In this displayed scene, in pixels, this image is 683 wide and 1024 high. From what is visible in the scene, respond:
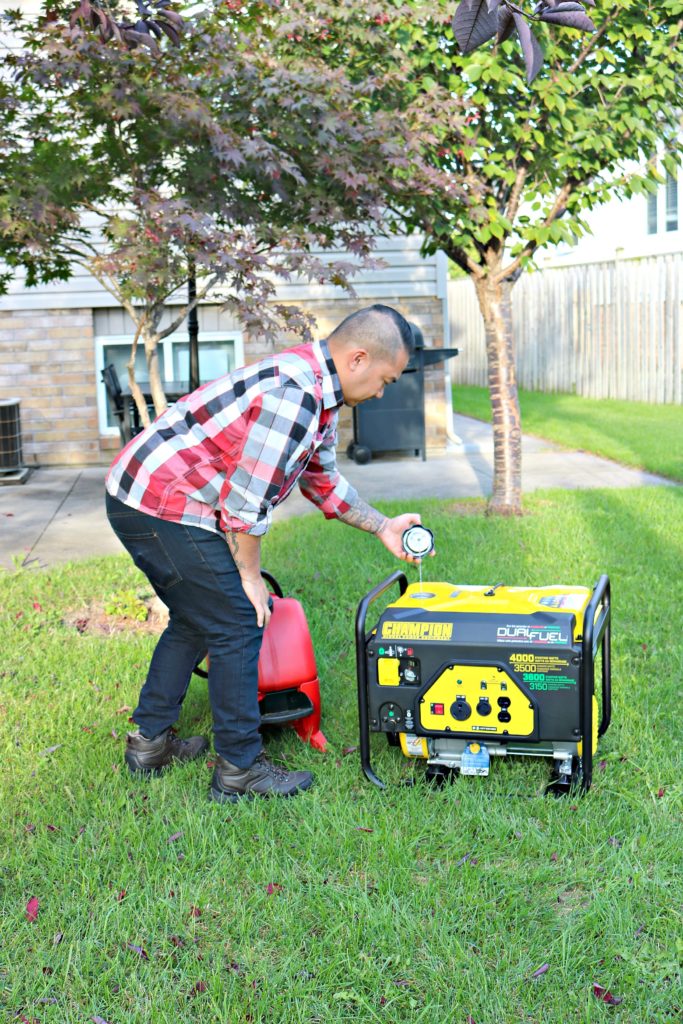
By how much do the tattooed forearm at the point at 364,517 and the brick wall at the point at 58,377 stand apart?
25.7 feet

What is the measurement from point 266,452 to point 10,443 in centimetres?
817

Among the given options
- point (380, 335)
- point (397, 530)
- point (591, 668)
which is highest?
point (380, 335)

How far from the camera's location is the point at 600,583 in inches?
143

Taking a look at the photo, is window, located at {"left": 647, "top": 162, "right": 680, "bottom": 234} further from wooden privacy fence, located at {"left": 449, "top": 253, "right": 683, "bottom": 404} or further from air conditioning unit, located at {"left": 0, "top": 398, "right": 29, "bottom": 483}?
air conditioning unit, located at {"left": 0, "top": 398, "right": 29, "bottom": 483}

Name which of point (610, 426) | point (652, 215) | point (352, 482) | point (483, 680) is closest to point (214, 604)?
point (483, 680)

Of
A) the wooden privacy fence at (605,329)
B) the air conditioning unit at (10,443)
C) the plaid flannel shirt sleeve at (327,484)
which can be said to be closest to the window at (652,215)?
the wooden privacy fence at (605,329)

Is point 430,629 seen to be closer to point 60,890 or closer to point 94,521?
point 60,890

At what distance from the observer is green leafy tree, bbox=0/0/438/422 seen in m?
5.04

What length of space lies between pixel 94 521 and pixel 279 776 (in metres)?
5.12

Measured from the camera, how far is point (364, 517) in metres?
3.86

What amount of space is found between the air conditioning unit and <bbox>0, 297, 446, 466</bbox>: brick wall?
659mm

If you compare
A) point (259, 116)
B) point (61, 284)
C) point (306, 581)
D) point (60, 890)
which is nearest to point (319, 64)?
point (259, 116)

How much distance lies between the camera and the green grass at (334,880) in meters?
2.57

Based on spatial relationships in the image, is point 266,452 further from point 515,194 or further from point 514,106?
point 515,194
